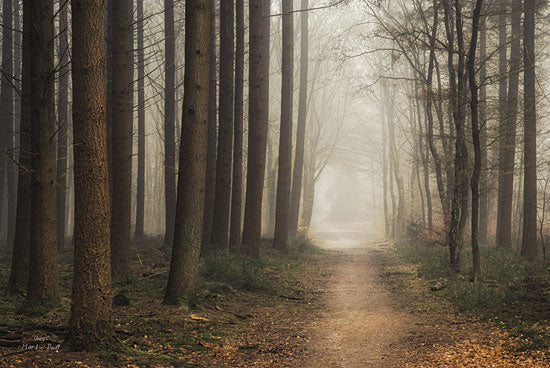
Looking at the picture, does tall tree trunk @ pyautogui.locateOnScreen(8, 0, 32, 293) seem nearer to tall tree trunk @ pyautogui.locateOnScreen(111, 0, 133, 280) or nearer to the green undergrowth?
tall tree trunk @ pyautogui.locateOnScreen(111, 0, 133, 280)

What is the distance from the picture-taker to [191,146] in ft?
28.5

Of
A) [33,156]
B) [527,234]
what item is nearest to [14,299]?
[33,156]

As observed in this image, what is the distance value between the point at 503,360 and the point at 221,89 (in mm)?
10454

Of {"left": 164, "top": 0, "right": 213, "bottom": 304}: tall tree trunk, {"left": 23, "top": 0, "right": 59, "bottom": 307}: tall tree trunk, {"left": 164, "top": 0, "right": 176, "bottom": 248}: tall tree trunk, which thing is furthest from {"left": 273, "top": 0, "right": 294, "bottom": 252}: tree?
{"left": 23, "top": 0, "right": 59, "bottom": 307}: tall tree trunk

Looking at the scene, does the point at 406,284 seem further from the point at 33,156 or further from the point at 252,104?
the point at 33,156

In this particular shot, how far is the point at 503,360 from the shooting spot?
6230 millimetres

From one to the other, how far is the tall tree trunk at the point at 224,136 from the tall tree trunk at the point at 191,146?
17.7 ft

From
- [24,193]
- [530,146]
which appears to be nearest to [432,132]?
[530,146]

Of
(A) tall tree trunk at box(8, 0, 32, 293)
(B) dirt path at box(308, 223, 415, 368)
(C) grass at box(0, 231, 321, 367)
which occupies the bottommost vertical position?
(B) dirt path at box(308, 223, 415, 368)

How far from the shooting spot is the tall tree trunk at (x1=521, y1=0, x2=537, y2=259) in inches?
591

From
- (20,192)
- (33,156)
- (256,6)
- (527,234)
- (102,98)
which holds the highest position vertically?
(256,6)

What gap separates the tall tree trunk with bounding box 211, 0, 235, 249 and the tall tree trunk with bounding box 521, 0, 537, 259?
28.2 ft

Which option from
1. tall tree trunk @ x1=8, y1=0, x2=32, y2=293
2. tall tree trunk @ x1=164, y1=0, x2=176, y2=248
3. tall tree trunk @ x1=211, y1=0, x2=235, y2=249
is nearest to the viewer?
tall tree trunk @ x1=8, y1=0, x2=32, y2=293

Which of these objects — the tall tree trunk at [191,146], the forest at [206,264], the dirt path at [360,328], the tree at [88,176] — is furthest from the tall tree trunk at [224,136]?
the tree at [88,176]
